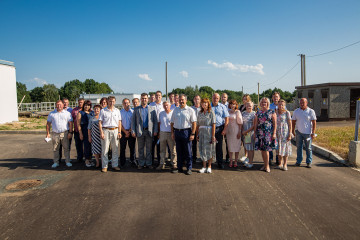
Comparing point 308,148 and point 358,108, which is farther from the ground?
point 358,108

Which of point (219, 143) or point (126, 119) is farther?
point (126, 119)

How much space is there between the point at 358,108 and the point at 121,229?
22.3 feet

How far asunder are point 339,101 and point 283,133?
15.7 metres

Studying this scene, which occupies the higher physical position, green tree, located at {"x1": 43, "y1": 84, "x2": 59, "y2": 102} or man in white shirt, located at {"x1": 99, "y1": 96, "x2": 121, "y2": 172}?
green tree, located at {"x1": 43, "y1": 84, "x2": 59, "y2": 102}

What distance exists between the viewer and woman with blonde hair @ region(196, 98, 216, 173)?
6055mm

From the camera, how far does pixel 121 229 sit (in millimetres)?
3482

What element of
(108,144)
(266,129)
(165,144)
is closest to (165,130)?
(165,144)

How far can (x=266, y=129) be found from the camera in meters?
6.08

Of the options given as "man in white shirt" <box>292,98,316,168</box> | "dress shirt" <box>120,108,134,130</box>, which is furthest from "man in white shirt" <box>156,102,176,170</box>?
"man in white shirt" <box>292,98,316,168</box>

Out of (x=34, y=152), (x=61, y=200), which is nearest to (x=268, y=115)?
(x=61, y=200)

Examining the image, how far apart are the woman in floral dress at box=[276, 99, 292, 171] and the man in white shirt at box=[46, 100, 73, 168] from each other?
18.5 ft

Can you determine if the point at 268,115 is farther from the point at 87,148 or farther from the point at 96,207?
the point at 87,148

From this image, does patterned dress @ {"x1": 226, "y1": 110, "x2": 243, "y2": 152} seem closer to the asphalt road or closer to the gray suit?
the asphalt road

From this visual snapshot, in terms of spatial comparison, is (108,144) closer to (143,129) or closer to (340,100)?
(143,129)
